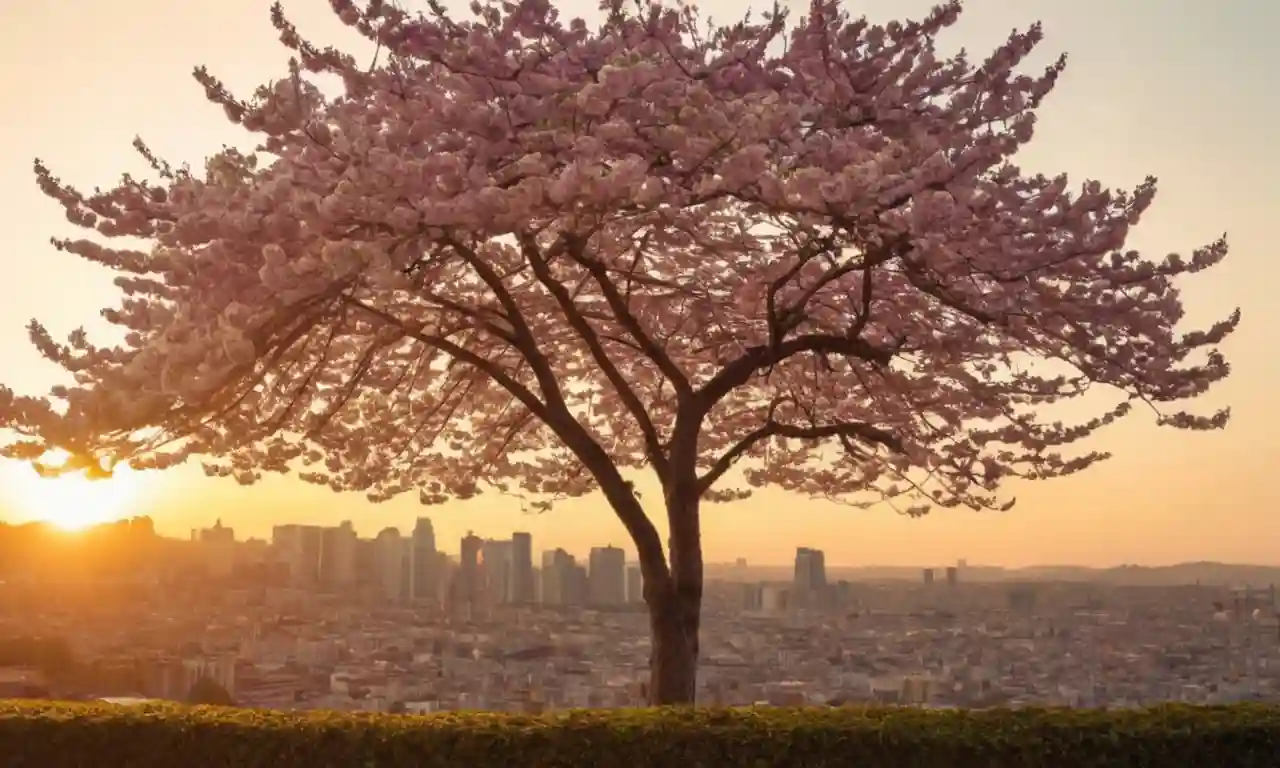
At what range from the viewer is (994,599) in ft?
49.4

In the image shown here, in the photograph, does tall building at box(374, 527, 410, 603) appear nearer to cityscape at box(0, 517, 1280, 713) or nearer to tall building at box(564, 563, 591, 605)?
cityscape at box(0, 517, 1280, 713)

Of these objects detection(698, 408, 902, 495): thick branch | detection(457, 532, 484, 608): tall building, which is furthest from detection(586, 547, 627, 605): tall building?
detection(698, 408, 902, 495): thick branch

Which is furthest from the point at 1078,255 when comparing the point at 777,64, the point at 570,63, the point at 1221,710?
the point at 570,63

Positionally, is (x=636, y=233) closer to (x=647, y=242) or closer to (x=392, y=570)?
(x=647, y=242)

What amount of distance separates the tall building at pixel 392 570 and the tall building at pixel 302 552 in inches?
33.4

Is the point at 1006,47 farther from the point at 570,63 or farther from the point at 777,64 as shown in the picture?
the point at 570,63

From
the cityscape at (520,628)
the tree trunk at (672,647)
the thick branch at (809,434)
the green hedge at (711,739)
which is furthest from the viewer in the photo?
the cityscape at (520,628)

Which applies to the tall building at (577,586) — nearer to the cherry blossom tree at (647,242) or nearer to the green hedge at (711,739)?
the cherry blossom tree at (647,242)

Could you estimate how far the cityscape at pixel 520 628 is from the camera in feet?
44.8

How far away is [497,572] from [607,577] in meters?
1.60

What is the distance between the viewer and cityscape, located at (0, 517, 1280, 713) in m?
13.6

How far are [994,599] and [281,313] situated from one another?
35.4ft

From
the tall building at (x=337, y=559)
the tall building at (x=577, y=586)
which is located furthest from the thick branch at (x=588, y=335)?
the tall building at (x=337, y=559)

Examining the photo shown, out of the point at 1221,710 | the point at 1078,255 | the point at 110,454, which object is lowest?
the point at 1221,710
